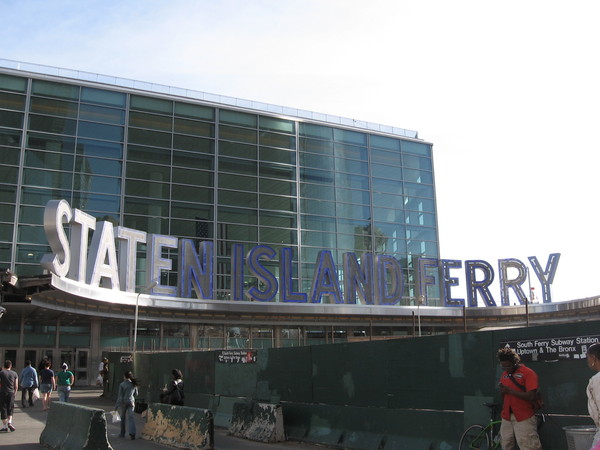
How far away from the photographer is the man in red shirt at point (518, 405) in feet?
28.3

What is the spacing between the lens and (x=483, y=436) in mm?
9844

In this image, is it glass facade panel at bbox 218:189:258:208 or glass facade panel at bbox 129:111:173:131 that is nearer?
glass facade panel at bbox 129:111:173:131

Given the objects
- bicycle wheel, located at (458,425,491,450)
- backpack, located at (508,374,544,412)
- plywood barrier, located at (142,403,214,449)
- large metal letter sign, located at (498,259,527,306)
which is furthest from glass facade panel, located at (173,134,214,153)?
backpack, located at (508,374,544,412)

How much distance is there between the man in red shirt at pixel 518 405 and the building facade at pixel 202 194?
93.4ft

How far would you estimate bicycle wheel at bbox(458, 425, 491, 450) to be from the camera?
9805 millimetres

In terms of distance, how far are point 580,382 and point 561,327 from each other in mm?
804

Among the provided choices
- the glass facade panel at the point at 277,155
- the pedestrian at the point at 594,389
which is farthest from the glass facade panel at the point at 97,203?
the pedestrian at the point at 594,389

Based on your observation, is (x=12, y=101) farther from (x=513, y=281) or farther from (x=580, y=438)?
(x=580, y=438)

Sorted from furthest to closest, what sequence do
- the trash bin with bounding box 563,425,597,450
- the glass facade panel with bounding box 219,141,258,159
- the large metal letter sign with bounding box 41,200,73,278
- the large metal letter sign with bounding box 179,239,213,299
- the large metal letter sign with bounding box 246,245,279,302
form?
the glass facade panel with bounding box 219,141,258,159
the large metal letter sign with bounding box 246,245,279,302
the large metal letter sign with bounding box 179,239,213,299
the large metal letter sign with bounding box 41,200,73,278
the trash bin with bounding box 563,425,597,450

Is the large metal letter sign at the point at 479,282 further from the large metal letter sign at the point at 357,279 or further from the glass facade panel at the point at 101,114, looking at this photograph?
the glass facade panel at the point at 101,114

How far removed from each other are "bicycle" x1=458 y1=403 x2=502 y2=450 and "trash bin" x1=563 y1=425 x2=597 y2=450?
1920mm

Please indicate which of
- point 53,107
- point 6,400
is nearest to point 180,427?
point 6,400

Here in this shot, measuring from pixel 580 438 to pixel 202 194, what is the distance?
39005mm

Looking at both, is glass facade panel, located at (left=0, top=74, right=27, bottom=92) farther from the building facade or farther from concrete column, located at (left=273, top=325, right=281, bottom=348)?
concrete column, located at (left=273, top=325, right=281, bottom=348)
